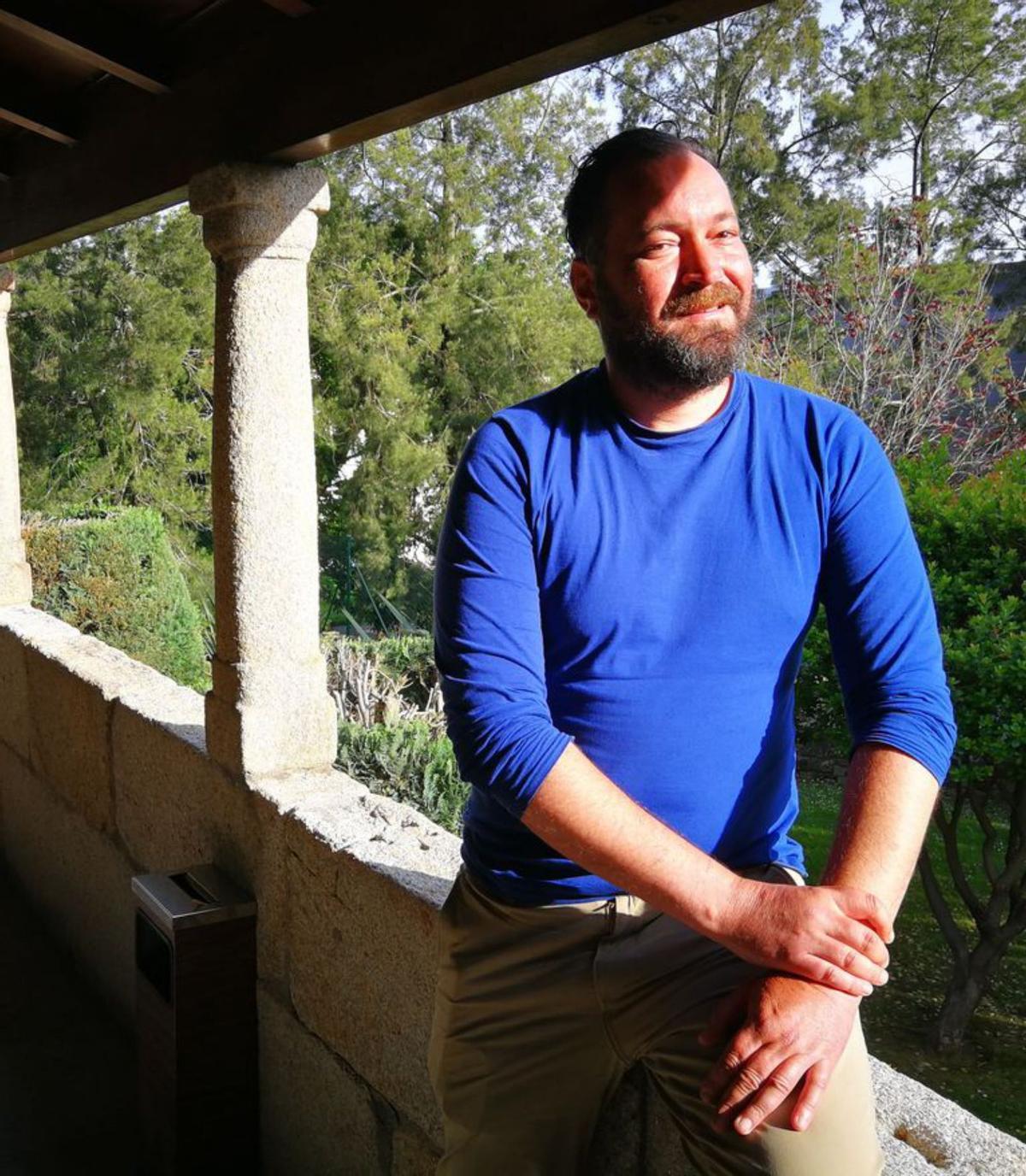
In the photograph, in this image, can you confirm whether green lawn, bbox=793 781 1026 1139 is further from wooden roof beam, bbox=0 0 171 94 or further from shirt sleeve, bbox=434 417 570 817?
wooden roof beam, bbox=0 0 171 94

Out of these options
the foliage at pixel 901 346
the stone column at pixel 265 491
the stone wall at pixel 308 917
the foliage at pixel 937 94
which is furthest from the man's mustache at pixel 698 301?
the foliage at pixel 937 94

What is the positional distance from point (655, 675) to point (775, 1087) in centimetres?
44

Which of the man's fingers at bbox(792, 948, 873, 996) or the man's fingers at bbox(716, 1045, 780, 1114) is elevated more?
the man's fingers at bbox(792, 948, 873, 996)

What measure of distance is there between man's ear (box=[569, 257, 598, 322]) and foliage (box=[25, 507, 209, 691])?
245 inches

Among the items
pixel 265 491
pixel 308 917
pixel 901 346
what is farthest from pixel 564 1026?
pixel 901 346

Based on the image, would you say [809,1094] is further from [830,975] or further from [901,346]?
Answer: [901,346]

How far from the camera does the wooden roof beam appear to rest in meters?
2.49

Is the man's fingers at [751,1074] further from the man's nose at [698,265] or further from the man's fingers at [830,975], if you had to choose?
the man's nose at [698,265]

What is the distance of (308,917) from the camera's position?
247 centimetres

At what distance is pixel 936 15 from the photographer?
13625 millimetres

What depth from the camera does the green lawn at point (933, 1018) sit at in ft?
15.5

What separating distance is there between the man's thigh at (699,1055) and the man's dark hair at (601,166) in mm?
791

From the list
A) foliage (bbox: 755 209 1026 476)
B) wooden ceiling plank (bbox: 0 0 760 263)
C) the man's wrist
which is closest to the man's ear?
wooden ceiling plank (bbox: 0 0 760 263)

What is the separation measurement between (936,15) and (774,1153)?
48.6 ft
